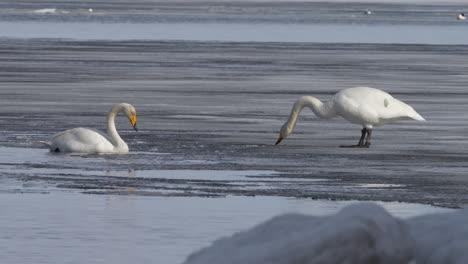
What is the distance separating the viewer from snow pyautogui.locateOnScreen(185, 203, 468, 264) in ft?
17.5

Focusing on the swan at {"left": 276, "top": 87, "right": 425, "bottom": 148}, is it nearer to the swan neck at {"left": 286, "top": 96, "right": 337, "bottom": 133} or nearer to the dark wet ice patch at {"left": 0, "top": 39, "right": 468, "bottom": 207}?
the swan neck at {"left": 286, "top": 96, "right": 337, "bottom": 133}

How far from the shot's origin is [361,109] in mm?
16453

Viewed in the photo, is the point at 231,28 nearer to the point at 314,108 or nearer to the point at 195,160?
the point at 314,108

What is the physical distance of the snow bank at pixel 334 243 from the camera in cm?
531

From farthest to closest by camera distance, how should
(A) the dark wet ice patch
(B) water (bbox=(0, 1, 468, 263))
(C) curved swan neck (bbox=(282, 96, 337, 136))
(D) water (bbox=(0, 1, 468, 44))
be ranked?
1. (D) water (bbox=(0, 1, 468, 44))
2. (C) curved swan neck (bbox=(282, 96, 337, 136))
3. (A) the dark wet ice patch
4. (B) water (bbox=(0, 1, 468, 263))

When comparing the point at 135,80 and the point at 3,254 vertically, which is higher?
the point at 3,254

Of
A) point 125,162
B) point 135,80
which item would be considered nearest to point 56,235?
point 125,162

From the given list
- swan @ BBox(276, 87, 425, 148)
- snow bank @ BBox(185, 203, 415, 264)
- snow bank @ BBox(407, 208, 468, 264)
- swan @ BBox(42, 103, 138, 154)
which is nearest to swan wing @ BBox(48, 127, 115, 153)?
swan @ BBox(42, 103, 138, 154)

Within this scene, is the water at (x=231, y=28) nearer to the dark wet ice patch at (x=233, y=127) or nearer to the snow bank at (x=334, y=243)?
the dark wet ice patch at (x=233, y=127)

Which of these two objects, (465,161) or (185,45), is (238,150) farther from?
(185,45)

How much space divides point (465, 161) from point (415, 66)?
21438 millimetres

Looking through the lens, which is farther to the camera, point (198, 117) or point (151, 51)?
point (151, 51)

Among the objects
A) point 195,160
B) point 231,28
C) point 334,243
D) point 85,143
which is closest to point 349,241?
point 334,243

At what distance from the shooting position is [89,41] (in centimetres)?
5125
